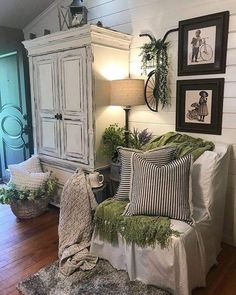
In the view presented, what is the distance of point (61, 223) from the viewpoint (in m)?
2.24

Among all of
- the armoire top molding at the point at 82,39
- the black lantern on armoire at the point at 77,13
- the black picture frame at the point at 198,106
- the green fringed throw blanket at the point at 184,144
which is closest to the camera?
the green fringed throw blanket at the point at 184,144

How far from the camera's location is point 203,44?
235cm

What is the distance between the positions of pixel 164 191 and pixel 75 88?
4.72 feet

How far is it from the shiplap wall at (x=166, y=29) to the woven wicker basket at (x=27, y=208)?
4.43ft

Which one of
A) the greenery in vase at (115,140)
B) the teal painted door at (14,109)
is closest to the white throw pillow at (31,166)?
the teal painted door at (14,109)

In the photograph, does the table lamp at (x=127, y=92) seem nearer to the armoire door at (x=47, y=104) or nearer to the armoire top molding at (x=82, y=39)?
the armoire top molding at (x=82, y=39)

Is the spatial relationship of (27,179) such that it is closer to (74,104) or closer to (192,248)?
(74,104)

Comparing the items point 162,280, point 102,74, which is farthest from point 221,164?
point 102,74

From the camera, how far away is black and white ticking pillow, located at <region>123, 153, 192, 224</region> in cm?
185

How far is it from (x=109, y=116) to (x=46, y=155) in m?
0.97

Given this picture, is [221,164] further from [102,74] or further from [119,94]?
[102,74]

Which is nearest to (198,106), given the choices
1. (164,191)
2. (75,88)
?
(164,191)

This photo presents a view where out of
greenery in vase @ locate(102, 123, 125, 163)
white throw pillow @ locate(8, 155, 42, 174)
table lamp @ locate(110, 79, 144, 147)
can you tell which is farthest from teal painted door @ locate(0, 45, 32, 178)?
table lamp @ locate(110, 79, 144, 147)

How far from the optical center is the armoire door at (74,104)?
264cm
